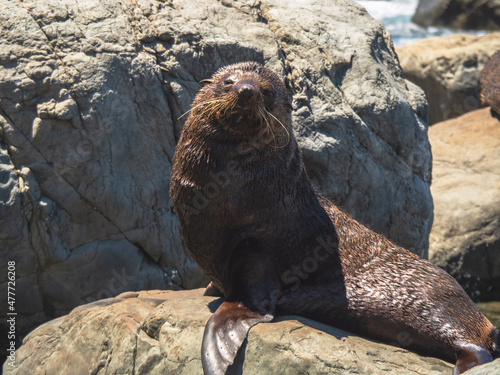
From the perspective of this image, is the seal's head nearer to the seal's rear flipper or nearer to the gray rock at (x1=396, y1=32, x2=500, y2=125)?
the seal's rear flipper

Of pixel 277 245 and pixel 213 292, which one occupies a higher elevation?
pixel 277 245

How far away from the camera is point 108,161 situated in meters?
6.84

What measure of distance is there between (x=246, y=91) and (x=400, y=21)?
87.8 feet

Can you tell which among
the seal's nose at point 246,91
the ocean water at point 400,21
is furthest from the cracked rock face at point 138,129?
the ocean water at point 400,21

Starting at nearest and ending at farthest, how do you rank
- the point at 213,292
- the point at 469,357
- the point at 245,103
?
the point at 469,357 → the point at 245,103 → the point at 213,292

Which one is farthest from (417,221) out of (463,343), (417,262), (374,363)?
(374,363)

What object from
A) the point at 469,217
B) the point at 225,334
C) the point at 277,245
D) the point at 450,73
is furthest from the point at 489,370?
the point at 450,73

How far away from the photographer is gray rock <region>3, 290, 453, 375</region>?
4188mm

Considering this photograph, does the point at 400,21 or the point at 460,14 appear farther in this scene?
the point at 400,21

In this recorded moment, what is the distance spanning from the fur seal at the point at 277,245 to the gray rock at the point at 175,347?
0.76 ft

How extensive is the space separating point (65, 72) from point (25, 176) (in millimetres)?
1222

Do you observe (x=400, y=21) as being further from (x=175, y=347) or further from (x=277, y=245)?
(x=175, y=347)

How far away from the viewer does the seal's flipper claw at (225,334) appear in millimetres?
4132

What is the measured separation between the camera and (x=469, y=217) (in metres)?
9.24
